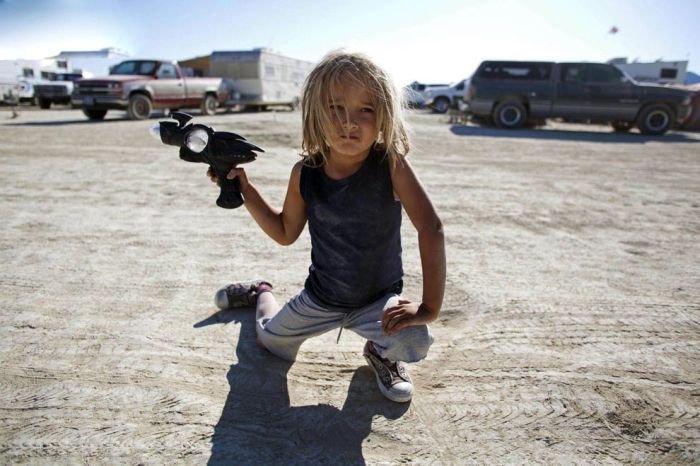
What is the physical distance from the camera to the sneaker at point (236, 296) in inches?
96.3

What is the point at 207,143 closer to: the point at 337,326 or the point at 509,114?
the point at 337,326

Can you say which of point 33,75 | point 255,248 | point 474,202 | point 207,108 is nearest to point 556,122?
point 207,108

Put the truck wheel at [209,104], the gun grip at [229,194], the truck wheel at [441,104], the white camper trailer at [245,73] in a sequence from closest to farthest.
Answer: the gun grip at [229,194] < the truck wheel at [209,104] < the white camper trailer at [245,73] < the truck wheel at [441,104]

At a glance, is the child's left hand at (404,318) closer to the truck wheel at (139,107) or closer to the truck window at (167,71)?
the truck wheel at (139,107)

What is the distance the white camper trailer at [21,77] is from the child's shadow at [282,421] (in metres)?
20.7

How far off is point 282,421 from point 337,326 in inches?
17.7

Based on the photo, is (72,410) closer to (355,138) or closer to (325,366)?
(325,366)

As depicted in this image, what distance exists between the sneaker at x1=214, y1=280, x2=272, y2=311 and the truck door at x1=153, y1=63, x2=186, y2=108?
1192 cm

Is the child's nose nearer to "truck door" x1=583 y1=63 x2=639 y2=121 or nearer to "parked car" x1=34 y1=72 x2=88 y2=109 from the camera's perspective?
"truck door" x1=583 y1=63 x2=639 y2=121

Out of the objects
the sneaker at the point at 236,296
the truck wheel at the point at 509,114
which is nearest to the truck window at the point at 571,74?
the truck wheel at the point at 509,114

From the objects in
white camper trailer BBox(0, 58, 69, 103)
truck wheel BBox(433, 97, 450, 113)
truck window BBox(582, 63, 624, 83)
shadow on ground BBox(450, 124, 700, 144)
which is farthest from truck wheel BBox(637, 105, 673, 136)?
white camper trailer BBox(0, 58, 69, 103)

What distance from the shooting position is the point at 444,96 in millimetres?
21297

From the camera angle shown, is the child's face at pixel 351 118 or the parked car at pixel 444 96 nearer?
the child's face at pixel 351 118

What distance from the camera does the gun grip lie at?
184 centimetres
